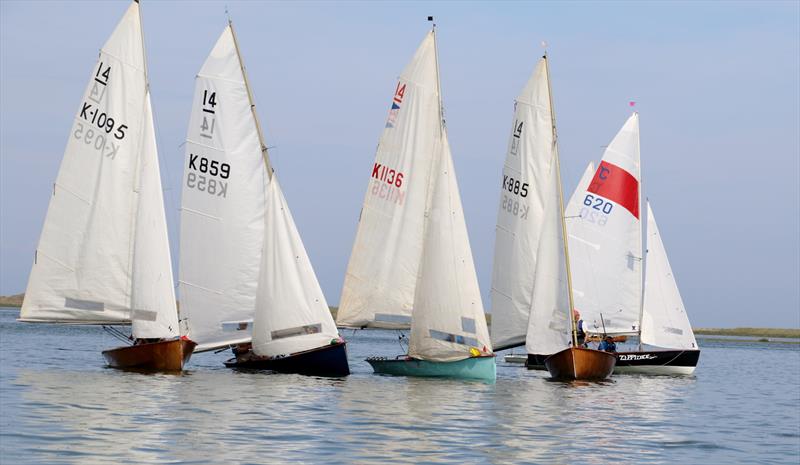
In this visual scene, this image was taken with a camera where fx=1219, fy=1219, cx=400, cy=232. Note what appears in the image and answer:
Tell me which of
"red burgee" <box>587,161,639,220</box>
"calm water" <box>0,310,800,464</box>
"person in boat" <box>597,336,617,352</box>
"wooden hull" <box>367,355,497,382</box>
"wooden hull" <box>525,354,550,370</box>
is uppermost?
"red burgee" <box>587,161,639,220</box>

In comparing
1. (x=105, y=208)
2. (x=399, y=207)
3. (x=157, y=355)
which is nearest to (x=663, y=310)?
(x=399, y=207)

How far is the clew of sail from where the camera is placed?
2014 inches

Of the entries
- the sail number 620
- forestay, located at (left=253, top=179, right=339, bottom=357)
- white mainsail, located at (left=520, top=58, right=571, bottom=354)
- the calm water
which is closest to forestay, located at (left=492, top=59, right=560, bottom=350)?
the sail number 620

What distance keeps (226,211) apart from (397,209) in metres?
6.89

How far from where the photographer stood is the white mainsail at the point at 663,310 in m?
Result: 52.4

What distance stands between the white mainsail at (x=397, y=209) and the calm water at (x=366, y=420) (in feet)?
9.41

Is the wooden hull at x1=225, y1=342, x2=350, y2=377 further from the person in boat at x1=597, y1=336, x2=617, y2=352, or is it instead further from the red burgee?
the red burgee

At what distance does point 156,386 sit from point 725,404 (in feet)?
60.4

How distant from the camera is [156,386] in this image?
3391 cm

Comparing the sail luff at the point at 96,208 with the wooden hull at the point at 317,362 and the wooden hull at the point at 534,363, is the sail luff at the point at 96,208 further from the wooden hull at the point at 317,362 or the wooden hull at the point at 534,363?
the wooden hull at the point at 534,363

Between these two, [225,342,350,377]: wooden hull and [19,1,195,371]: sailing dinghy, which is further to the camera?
[19,1,195,371]: sailing dinghy

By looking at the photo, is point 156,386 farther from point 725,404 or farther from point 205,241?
point 725,404

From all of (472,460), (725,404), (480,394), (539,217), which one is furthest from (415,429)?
(539,217)

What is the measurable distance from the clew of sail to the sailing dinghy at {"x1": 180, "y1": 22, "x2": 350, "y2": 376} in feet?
42.6
